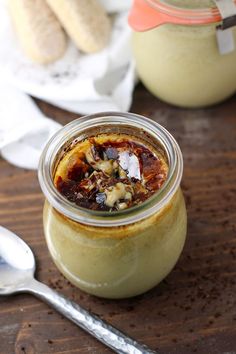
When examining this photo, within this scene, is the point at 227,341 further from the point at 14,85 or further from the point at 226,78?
the point at 14,85

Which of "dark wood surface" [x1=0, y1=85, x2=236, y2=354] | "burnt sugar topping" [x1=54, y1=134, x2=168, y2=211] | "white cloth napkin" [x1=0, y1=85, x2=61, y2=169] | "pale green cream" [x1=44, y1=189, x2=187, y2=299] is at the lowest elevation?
"dark wood surface" [x1=0, y1=85, x2=236, y2=354]

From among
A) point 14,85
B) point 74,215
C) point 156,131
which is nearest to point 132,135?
point 156,131

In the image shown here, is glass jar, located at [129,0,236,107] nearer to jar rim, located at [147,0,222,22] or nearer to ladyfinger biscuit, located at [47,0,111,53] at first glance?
jar rim, located at [147,0,222,22]

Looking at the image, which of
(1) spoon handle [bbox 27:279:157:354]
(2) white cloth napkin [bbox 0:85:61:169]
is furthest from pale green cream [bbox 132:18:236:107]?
(1) spoon handle [bbox 27:279:157:354]

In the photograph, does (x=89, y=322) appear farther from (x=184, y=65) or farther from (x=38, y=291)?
(x=184, y=65)

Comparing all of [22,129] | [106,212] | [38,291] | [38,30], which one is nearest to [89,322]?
[38,291]

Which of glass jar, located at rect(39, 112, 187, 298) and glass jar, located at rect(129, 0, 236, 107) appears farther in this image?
glass jar, located at rect(129, 0, 236, 107)
